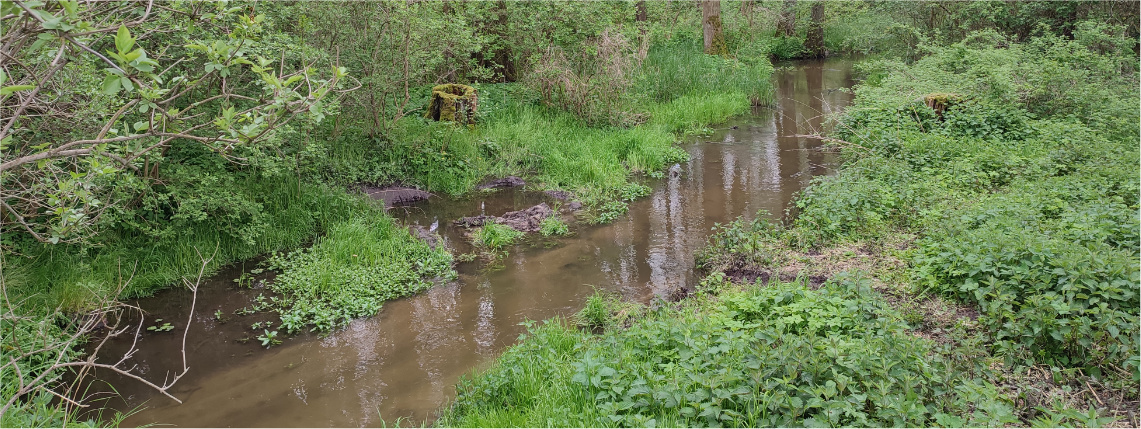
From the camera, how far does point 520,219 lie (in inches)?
339

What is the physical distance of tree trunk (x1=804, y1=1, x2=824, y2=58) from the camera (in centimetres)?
2350

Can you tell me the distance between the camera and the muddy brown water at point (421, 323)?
4836mm

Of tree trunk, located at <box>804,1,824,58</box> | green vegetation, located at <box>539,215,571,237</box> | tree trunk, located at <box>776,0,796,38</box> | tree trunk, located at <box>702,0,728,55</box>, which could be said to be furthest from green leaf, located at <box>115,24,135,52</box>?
tree trunk, located at <box>776,0,796,38</box>

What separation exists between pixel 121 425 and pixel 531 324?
2.88m

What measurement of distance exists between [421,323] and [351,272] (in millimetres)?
1299

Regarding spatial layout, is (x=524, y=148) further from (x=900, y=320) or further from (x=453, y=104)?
(x=900, y=320)

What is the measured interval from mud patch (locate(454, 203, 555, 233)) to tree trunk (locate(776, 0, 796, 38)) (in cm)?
1837

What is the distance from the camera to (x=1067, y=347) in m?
3.97

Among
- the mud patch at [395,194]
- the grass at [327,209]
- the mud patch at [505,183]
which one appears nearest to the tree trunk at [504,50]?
the grass at [327,209]

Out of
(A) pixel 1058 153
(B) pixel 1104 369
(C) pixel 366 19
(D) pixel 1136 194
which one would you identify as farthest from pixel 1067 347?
(C) pixel 366 19

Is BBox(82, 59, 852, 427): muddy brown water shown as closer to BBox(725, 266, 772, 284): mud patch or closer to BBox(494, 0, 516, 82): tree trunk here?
BBox(725, 266, 772, 284): mud patch

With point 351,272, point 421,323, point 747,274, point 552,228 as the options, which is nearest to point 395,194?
point 552,228

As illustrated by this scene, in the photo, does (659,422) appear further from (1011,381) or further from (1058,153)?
(1058,153)

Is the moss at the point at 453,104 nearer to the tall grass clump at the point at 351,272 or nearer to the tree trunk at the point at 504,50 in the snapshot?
the tree trunk at the point at 504,50
